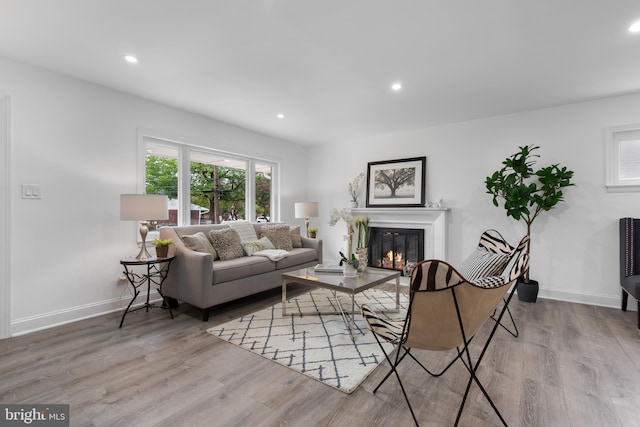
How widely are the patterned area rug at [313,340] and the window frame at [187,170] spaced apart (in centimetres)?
186

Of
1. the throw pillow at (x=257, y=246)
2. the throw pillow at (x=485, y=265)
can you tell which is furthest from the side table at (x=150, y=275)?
the throw pillow at (x=485, y=265)

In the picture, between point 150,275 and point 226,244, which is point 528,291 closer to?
point 226,244

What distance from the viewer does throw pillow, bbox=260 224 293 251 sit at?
4355 mm

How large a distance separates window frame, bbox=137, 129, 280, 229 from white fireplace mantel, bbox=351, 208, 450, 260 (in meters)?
1.73

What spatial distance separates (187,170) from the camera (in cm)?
412

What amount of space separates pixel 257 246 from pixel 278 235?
0.52 meters

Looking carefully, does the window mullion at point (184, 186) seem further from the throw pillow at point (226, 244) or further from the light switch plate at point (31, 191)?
the light switch plate at point (31, 191)

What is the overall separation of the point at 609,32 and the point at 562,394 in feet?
8.40

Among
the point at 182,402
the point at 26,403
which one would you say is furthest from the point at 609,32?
the point at 26,403

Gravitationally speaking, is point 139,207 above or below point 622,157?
below

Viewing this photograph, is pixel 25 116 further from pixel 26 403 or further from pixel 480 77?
pixel 480 77

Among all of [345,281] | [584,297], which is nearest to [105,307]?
[345,281]

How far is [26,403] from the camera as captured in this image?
173cm

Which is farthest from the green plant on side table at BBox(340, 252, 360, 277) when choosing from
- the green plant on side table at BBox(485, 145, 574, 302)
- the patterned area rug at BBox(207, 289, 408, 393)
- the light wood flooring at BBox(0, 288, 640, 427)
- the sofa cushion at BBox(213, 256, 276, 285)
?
the green plant on side table at BBox(485, 145, 574, 302)
